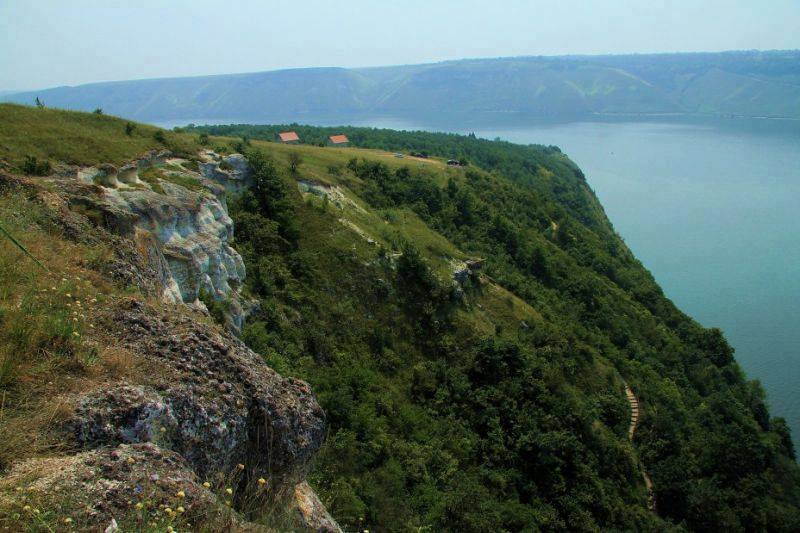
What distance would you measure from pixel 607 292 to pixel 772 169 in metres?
109

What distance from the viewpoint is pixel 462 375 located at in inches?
1091

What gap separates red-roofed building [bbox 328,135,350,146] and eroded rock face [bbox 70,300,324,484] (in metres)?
76.7

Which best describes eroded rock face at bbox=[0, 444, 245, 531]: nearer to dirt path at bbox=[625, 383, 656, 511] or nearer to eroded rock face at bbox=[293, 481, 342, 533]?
eroded rock face at bbox=[293, 481, 342, 533]

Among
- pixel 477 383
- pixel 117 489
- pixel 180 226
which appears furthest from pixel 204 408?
pixel 477 383

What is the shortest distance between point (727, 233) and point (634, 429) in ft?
213

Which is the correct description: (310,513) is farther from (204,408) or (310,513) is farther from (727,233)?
(727,233)

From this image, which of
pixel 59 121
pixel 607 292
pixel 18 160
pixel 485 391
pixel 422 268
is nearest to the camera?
pixel 18 160

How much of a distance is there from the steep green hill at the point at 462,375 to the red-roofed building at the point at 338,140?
37390 mm

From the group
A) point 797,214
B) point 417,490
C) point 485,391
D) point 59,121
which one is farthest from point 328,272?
point 797,214

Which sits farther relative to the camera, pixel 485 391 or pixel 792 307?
pixel 792 307

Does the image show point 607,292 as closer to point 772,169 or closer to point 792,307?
point 792,307

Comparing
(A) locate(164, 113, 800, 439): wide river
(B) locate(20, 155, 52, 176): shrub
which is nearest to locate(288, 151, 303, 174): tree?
(B) locate(20, 155, 52, 176): shrub

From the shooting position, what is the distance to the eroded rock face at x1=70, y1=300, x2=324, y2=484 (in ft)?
21.4

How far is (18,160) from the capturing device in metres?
18.9
